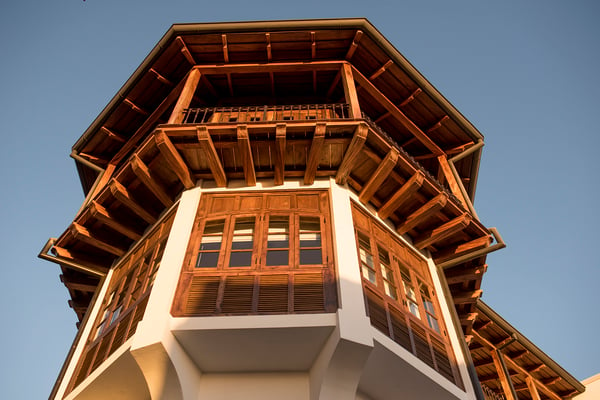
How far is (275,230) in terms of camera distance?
391 inches

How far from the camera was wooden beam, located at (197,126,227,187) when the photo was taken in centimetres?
1002

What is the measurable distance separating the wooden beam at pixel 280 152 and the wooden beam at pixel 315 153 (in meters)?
0.50

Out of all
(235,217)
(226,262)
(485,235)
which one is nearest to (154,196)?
(235,217)

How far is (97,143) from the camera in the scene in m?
14.4

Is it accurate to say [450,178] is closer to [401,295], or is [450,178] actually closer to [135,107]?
[401,295]

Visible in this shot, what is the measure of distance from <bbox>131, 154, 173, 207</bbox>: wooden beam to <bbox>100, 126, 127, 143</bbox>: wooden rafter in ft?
12.3

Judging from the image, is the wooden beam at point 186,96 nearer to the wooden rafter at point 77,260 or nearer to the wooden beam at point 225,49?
the wooden beam at point 225,49

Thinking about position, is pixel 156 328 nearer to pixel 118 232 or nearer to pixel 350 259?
pixel 350 259

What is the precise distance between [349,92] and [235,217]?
3991 mm

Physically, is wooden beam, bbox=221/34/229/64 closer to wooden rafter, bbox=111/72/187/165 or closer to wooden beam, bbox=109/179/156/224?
wooden rafter, bbox=111/72/187/165

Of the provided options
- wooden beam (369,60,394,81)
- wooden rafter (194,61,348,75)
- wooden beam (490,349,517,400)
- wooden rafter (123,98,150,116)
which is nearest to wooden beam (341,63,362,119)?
wooden rafter (194,61,348,75)

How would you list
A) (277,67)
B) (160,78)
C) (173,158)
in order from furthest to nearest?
1. (160,78)
2. (277,67)
3. (173,158)

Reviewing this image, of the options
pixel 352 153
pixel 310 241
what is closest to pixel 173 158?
pixel 310 241

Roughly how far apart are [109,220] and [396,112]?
24.6 ft
